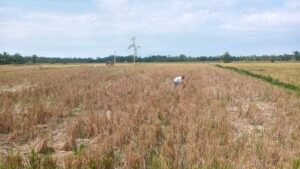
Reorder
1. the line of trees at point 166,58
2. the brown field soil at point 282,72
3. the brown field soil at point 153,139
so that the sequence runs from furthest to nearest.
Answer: the line of trees at point 166,58
the brown field soil at point 282,72
the brown field soil at point 153,139

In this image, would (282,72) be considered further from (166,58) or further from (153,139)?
(166,58)

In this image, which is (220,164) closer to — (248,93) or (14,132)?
(14,132)

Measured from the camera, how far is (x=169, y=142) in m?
8.42

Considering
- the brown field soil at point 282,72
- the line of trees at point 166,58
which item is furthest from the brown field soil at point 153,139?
the line of trees at point 166,58

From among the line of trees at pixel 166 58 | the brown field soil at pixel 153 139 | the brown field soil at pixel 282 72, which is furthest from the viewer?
the line of trees at pixel 166 58

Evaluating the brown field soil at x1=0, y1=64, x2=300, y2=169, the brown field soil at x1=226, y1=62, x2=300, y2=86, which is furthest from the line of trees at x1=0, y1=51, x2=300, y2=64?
the brown field soil at x1=0, y1=64, x2=300, y2=169

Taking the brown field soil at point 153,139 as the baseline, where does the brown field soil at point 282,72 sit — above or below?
below

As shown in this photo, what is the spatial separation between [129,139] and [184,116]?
286 centimetres

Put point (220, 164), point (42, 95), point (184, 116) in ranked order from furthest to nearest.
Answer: point (42, 95) < point (184, 116) < point (220, 164)

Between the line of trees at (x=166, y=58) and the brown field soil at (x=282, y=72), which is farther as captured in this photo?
the line of trees at (x=166, y=58)

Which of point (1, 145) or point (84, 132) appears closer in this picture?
point (1, 145)

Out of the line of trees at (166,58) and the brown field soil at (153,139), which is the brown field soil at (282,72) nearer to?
the brown field soil at (153,139)

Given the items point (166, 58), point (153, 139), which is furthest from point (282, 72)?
point (166, 58)

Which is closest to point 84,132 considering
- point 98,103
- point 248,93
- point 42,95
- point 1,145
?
point 1,145
